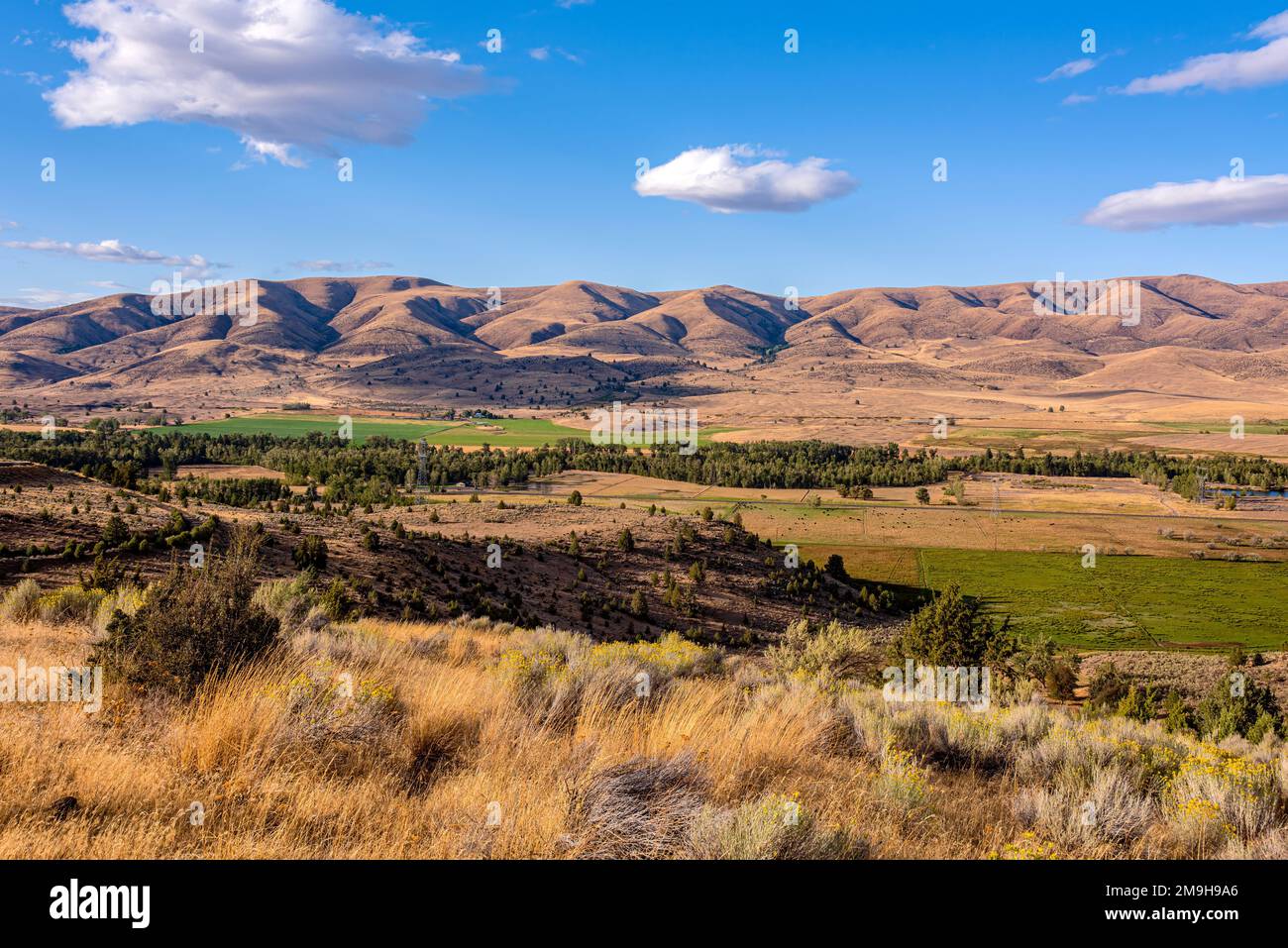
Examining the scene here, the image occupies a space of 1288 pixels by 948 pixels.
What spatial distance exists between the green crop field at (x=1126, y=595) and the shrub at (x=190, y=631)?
2617 inches

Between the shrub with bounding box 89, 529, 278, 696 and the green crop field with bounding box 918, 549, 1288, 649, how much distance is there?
218ft

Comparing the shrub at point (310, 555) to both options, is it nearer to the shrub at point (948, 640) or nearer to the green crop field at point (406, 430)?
the shrub at point (948, 640)

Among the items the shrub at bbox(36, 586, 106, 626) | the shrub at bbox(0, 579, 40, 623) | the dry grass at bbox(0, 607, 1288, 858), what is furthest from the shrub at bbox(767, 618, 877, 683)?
the shrub at bbox(0, 579, 40, 623)

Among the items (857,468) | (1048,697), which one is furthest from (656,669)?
(857,468)

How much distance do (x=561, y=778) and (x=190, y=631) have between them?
4.71 meters

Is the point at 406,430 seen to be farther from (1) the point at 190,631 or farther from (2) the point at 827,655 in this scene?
(1) the point at 190,631

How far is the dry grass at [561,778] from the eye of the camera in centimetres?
508

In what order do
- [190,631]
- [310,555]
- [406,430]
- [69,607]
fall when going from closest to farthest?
[190,631] → [69,607] → [310,555] → [406,430]

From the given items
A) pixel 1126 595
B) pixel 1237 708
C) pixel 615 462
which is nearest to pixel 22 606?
pixel 1237 708

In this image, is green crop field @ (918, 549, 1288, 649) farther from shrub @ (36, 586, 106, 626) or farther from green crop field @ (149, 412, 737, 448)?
green crop field @ (149, 412, 737, 448)

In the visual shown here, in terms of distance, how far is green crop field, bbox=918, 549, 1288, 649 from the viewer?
63.6m

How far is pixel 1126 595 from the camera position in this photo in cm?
7475
